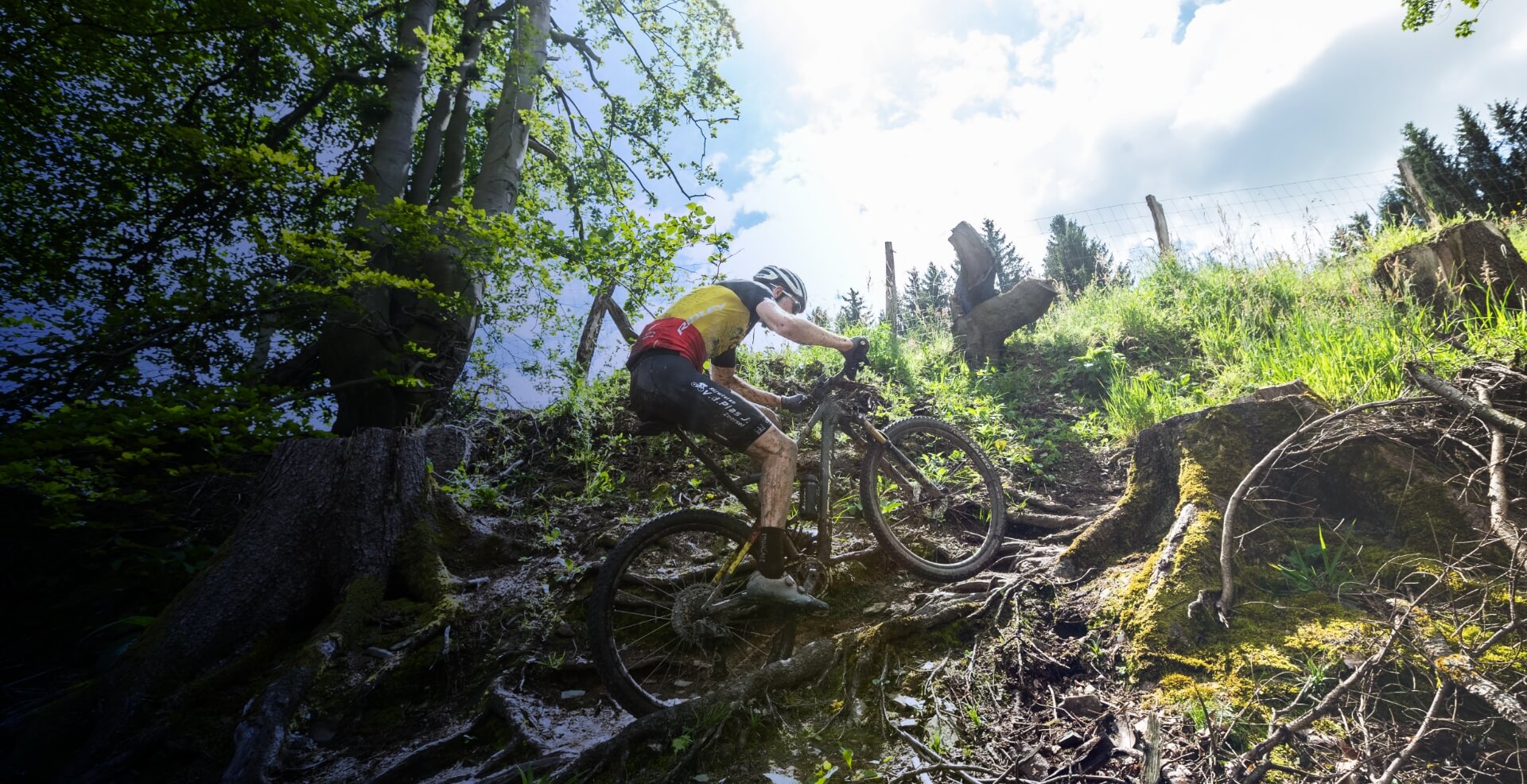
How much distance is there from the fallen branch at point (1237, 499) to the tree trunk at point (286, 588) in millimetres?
4499

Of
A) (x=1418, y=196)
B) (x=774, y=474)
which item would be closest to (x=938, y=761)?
(x=774, y=474)

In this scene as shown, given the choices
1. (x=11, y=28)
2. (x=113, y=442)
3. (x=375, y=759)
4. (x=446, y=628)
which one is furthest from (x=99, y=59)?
(x=375, y=759)

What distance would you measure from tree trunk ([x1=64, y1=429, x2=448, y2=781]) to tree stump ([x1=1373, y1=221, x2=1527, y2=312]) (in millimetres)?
8324

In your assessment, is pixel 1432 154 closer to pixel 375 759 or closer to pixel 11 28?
pixel 375 759

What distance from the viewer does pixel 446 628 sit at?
3.62 m

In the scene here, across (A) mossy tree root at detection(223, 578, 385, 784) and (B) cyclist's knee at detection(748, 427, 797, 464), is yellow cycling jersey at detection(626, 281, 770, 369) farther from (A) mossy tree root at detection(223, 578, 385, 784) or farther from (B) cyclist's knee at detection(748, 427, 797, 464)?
(A) mossy tree root at detection(223, 578, 385, 784)

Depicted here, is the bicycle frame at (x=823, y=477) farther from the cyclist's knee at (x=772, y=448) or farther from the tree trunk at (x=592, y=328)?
the tree trunk at (x=592, y=328)

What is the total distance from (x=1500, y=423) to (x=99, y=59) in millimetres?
11691

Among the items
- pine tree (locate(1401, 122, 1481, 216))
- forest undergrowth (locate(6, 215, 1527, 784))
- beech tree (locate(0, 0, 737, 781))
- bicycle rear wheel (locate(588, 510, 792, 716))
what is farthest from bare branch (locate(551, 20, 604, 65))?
pine tree (locate(1401, 122, 1481, 216))

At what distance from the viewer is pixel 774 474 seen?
3.29 metres

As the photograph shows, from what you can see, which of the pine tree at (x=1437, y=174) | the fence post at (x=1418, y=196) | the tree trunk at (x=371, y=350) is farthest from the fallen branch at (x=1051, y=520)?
the pine tree at (x=1437, y=174)

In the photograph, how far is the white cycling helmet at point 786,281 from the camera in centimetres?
387

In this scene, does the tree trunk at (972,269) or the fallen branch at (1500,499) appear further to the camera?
the tree trunk at (972,269)

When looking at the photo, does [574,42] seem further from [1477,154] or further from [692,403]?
[1477,154]
